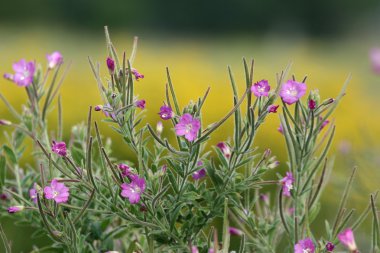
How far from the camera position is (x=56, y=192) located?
164cm

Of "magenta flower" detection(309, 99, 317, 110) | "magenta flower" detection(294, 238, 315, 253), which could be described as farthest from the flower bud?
"magenta flower" detection(294, 238, 315, 253)

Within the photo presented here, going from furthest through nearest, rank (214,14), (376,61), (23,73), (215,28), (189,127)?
(214,14) < (215,28) < (376,61) < (23,73) < (189,127)

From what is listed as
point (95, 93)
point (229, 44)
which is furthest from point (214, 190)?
point (229, 44)

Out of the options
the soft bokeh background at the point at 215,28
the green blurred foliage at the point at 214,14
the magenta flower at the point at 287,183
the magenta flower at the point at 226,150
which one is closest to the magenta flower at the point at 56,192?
the magenta flower at the point at 226,150

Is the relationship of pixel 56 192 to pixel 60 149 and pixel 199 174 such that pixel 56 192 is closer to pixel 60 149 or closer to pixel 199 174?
pixel 60 149

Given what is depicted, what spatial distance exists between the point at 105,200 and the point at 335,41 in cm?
3825

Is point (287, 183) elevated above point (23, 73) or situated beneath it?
situated beneath

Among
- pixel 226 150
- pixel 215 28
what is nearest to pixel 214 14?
pixel 215 28

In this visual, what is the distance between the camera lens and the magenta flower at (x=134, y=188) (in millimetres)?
1606

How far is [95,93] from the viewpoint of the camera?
17.7 feet

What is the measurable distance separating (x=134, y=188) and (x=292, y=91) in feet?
1.34

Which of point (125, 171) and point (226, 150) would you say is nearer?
point (125, 171)

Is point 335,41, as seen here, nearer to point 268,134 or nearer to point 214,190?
point 268,134

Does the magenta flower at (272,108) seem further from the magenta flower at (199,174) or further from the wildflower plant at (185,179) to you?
the magenta flower at (199,174)
